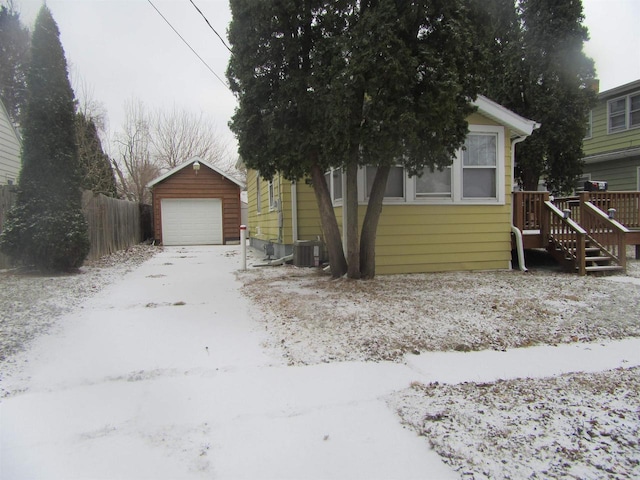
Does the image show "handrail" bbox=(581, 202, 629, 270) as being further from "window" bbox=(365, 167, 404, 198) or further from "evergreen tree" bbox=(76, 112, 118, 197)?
"evergreen tree" bbox=(76, 112, 118, 197)

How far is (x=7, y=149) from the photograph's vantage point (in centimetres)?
1364

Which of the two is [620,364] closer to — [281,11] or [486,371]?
[486,371]

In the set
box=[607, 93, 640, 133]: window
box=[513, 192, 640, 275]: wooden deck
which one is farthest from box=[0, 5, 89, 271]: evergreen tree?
box=[607, 93, 640, 133]: window

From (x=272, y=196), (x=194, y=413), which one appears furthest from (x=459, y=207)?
(x=194, y=413)

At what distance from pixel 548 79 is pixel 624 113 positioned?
166 inches

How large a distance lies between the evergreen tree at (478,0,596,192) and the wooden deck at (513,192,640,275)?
4327 millimetres

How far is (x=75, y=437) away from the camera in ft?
8.15

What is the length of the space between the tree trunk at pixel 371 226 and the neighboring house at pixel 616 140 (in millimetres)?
12188

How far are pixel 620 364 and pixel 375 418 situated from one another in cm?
250

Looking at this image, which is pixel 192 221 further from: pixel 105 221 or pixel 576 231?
pixel 576 231

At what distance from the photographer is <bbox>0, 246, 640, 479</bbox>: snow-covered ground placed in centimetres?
228

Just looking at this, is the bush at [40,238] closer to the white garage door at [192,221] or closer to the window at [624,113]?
the white garage door at [192,221]

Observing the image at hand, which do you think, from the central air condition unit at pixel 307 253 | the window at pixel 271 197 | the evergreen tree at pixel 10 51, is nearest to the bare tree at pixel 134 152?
the evergreen tree at pixel 10 51

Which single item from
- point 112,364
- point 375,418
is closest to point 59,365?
point 112,364
